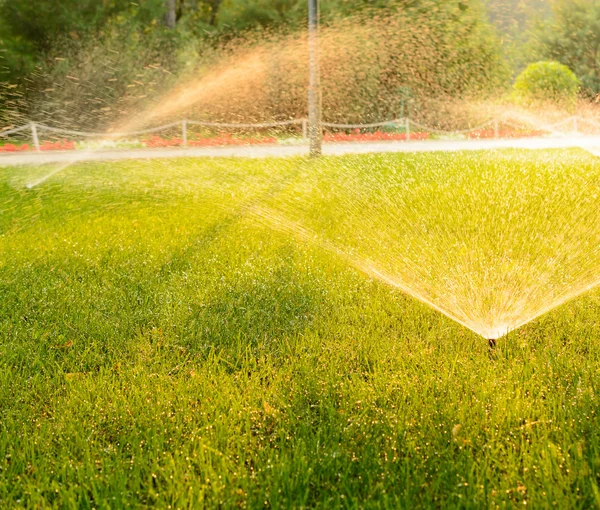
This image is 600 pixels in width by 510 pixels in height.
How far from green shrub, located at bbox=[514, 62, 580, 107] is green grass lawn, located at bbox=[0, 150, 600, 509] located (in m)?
15.1

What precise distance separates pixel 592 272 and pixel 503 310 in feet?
3.75

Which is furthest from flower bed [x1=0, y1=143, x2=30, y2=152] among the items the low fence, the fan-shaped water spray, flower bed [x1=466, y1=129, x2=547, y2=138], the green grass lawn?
flower bed [x1=466, y1=129, x2=547, y2=138]

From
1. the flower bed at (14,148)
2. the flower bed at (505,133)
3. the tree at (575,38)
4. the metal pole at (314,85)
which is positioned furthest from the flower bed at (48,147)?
the tree at (575,38)

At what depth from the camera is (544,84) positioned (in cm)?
1970

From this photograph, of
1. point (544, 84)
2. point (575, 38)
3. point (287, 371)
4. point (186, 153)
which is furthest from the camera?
point (575, 38)

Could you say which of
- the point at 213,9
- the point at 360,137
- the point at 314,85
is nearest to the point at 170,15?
the point at 213,9

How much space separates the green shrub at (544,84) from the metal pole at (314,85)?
34.4ft

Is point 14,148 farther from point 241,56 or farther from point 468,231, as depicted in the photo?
point 468,231

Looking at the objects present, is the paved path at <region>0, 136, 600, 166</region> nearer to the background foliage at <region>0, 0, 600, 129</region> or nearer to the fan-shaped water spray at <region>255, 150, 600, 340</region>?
the background foliage at <region>0, 0, 600, 129</region>

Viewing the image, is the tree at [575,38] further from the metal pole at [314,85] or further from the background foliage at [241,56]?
the metal pole at [314,85]

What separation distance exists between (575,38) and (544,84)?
19.7 m

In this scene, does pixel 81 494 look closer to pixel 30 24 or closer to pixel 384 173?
pixel 384 173

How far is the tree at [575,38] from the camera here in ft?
112

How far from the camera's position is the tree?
3412 centimetres
